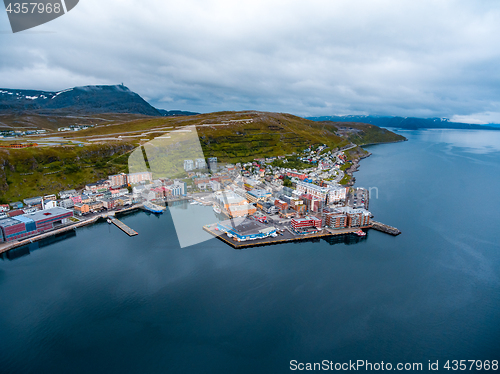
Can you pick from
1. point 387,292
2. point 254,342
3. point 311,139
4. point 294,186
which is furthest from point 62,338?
point 311,139

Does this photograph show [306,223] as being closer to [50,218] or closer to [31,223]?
[50,218]

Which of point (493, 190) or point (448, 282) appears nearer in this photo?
point (448, 282)

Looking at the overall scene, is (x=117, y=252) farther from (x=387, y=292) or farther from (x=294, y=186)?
(x=294, y=186)

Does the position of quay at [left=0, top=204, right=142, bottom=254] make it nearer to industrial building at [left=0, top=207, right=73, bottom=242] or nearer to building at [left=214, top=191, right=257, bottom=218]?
industrial building at [left=0, top=207, right=73, bottom=242]

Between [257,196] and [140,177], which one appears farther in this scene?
[140,177]

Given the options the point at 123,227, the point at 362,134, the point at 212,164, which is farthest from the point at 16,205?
the point at 362,134

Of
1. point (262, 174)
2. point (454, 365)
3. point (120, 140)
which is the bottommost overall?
point (454, 365)

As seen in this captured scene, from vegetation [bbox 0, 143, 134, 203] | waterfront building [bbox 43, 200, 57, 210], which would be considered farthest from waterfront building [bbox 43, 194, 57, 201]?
waterfront building [bbox 43, 200, 57, 210]
